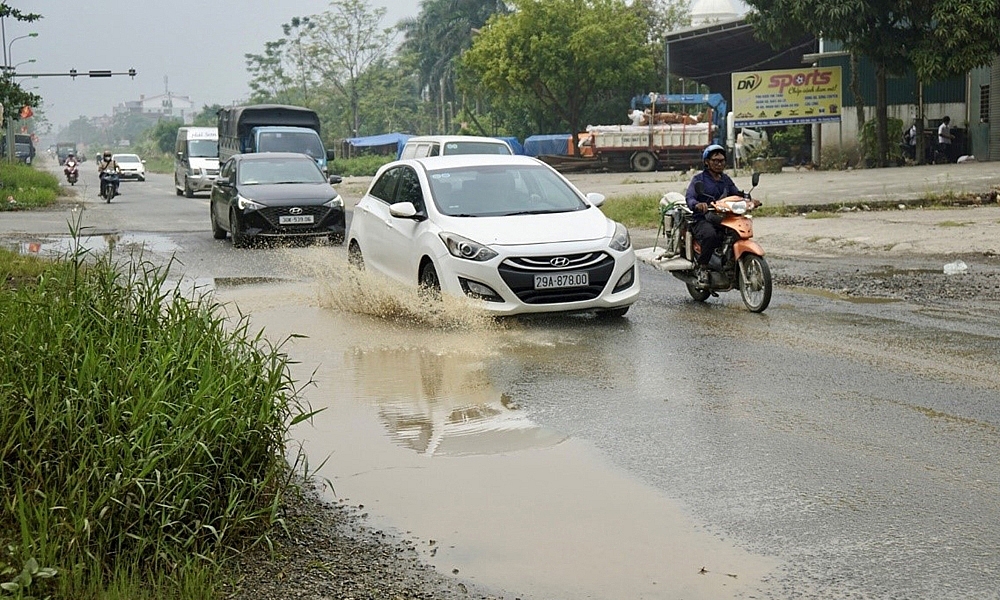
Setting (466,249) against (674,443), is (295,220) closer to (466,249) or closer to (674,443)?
(466,249)

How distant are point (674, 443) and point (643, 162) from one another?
46758 millimetres

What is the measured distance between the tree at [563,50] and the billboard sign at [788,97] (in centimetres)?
2085

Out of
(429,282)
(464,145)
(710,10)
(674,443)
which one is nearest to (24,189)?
Answer: (464,145)

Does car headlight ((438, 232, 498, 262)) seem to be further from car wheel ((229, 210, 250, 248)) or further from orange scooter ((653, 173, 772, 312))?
car wheel ((229, 210, 250, 248))

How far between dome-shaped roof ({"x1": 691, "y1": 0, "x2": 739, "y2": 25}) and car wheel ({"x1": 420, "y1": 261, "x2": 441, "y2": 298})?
63857 mm

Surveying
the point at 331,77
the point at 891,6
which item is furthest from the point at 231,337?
the point at 331,77

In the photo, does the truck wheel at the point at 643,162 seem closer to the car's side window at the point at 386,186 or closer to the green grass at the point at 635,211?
the green grass at the point at 635,211

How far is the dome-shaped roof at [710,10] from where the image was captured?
73.1 meters

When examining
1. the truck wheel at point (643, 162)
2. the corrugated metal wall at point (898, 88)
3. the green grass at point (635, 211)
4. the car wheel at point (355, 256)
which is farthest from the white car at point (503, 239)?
the truck wheel at point (643, 162)

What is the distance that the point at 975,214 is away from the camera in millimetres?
20781

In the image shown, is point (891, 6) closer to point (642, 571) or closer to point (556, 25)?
point (556, 25)

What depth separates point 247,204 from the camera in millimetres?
19734

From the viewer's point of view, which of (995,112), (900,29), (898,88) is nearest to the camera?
(900,29)

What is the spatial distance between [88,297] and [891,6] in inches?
1256
